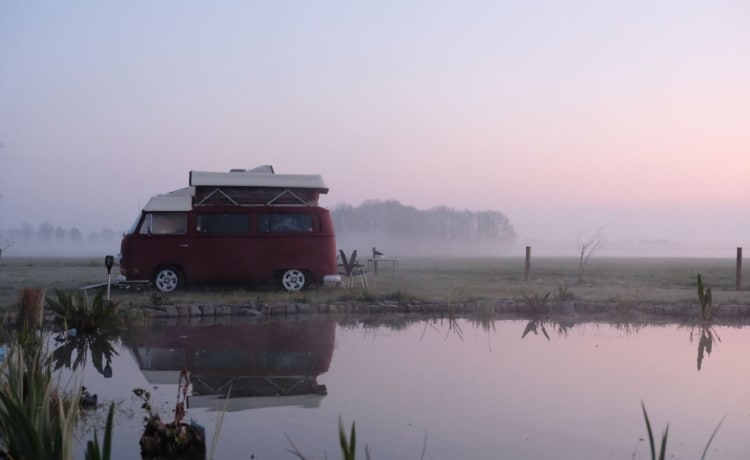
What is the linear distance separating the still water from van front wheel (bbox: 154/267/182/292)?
3950mm

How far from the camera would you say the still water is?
15.6 ft

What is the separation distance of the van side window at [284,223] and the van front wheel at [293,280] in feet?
2.68

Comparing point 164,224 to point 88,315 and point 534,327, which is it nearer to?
point 88,315

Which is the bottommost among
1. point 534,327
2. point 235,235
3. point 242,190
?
point 534,327

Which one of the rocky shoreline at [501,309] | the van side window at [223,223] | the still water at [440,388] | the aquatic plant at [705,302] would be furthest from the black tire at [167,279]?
the aquatic plant at [705,302]

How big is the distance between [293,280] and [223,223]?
175 centimetres

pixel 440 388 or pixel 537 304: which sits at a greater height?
pixel 537 304

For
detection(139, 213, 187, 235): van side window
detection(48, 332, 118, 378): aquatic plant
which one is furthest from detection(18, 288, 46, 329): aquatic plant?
detection(139, 213, 187, 235): van side window

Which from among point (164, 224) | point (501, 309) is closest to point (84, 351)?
point (164, 224)

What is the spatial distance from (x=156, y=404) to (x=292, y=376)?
4.88 ft

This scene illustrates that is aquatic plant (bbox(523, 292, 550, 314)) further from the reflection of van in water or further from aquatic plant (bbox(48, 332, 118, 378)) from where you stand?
aquatic plant (bbox(48, 332, 118, 378))

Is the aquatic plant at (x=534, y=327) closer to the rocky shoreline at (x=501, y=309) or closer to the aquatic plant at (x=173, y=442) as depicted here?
the rocky shoreline at (x=501, y=309)

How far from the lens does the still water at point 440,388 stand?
4.75 metres

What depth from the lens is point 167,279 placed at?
14.1 m
